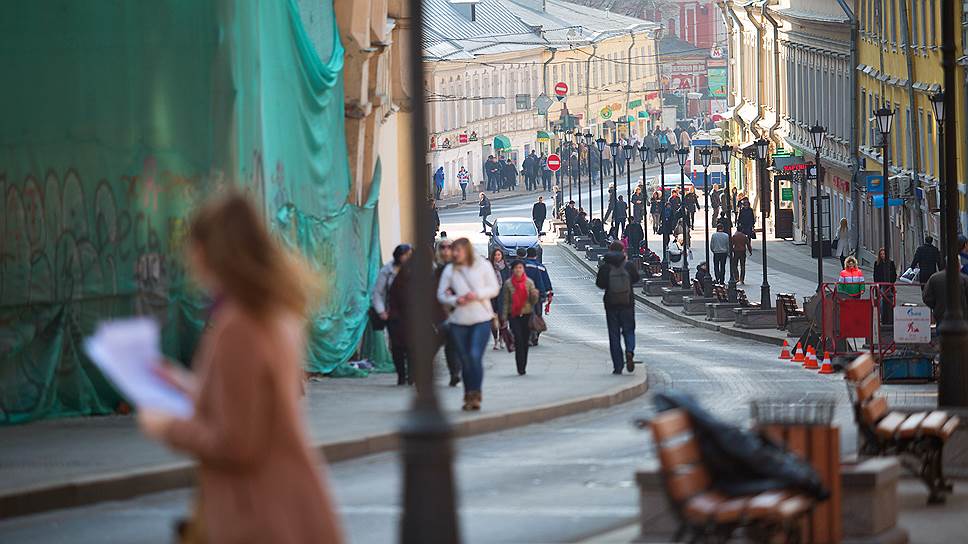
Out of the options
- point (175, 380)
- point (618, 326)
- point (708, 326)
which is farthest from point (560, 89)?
point (175, 380)

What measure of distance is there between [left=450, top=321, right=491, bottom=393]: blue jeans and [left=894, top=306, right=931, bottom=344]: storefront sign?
381 inches

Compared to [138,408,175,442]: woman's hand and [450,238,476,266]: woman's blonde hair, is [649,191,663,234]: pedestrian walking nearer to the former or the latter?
[450,238,476,266]: woman's blonde hair

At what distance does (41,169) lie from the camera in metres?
19.0

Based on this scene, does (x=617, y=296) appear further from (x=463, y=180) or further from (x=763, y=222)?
(x=463, y=180)

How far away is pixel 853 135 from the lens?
61.2 m

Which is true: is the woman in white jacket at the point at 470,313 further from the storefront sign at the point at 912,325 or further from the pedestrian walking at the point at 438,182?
the pedestrian walking at the point at 438,182

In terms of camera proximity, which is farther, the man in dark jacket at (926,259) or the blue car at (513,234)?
the blue car at (513,234)

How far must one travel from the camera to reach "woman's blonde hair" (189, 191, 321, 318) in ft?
20.2

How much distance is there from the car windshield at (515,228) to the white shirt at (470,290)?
44.1 metres

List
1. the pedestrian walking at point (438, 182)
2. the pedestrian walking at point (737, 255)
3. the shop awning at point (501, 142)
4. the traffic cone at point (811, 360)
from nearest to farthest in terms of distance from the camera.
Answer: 1. the traffic cone at point (811, 360)
2. the pedestrian walking at point (737, 255)
3. the pedestrian walking at point (438, 182)
4. the shop awning at point (501, 142)

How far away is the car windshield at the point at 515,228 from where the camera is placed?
211 ft

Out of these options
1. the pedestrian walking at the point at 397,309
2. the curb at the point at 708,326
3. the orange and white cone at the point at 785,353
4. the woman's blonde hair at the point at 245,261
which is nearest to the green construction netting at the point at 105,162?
the pedestrian walking at the point at 397,309

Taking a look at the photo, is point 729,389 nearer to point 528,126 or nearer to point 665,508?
point 665,508

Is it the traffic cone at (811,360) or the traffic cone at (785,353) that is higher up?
the traffic cone at (811,360)
